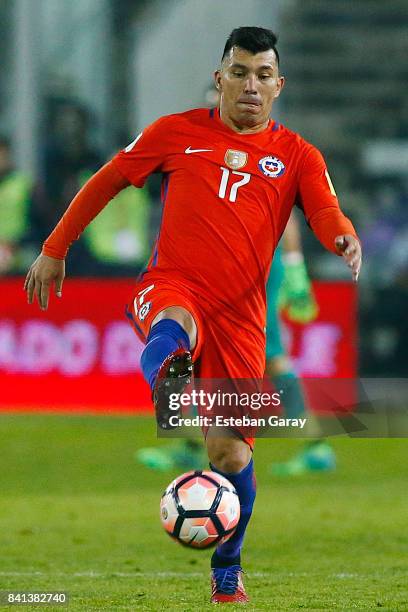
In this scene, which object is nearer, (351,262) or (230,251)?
(351,262)

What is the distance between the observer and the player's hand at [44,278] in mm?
5730

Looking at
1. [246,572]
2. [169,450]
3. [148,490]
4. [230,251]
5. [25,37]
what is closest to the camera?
[230,251]

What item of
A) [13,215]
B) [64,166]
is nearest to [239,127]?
[13,215]

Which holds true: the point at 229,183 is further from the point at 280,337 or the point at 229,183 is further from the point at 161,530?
the point at 280,337

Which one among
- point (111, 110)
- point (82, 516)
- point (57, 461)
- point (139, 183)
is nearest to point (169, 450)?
point (57, 461)

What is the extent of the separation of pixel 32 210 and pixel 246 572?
8.49 m

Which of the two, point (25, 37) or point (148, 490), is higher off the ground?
point (25, 37)

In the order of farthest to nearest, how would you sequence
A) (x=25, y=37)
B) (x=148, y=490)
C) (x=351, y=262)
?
(x=25, y=37) < (x=148, y=490) < (x=351, y=262)

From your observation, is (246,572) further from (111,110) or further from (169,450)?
(111,110)

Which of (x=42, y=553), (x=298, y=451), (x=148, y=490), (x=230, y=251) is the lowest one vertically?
(x=298, y=451)

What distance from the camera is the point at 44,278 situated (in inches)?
226

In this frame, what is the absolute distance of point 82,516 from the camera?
8.22 m

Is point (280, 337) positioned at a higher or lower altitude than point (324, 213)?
lower

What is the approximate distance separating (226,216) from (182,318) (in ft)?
1.87
